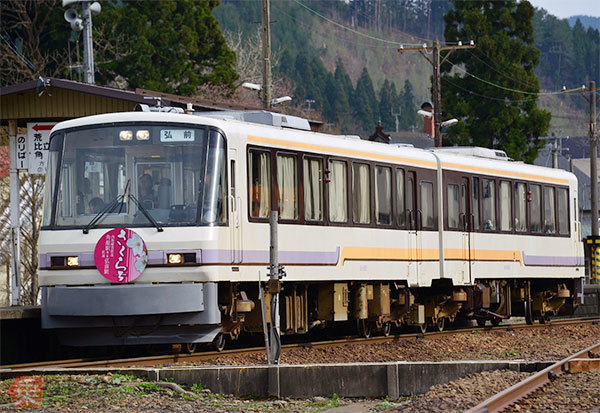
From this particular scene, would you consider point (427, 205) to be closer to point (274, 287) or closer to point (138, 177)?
point (138, 177)

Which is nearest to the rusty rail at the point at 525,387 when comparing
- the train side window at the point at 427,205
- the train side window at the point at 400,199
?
the train side window at the point at 400,199

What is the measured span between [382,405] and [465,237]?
10.8 m

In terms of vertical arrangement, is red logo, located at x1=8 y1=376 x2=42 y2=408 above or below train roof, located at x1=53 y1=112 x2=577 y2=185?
below

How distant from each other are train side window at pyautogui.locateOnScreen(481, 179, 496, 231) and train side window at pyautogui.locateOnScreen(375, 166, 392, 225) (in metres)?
3.51

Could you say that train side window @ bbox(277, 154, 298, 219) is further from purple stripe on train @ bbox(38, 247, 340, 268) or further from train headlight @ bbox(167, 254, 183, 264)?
train headlight @ bbox(167, 254, 183, 264)

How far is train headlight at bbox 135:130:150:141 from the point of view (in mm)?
15141

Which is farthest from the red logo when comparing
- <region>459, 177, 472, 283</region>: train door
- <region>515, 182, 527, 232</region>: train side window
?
<region>515, 182, 527, 232</region>: train side window

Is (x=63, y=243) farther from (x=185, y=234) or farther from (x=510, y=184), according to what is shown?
(x=510, y=184)

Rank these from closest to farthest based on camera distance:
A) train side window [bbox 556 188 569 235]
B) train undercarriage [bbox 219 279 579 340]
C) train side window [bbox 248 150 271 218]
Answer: train side window [bbox 248 150 271 218] → train undercarriage [bbox 219 279 579 340] → train side window [bbox 556 188 569 235]

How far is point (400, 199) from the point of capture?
19.6 meters

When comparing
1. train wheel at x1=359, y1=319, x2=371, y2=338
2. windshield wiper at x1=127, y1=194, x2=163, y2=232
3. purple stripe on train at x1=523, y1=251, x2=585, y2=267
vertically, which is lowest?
train wheel at x1=359, y1=319, x2=371, y2=338

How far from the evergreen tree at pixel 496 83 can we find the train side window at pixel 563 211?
94.4 feet

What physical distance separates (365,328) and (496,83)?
38681mm

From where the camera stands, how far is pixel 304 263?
1666 cm
